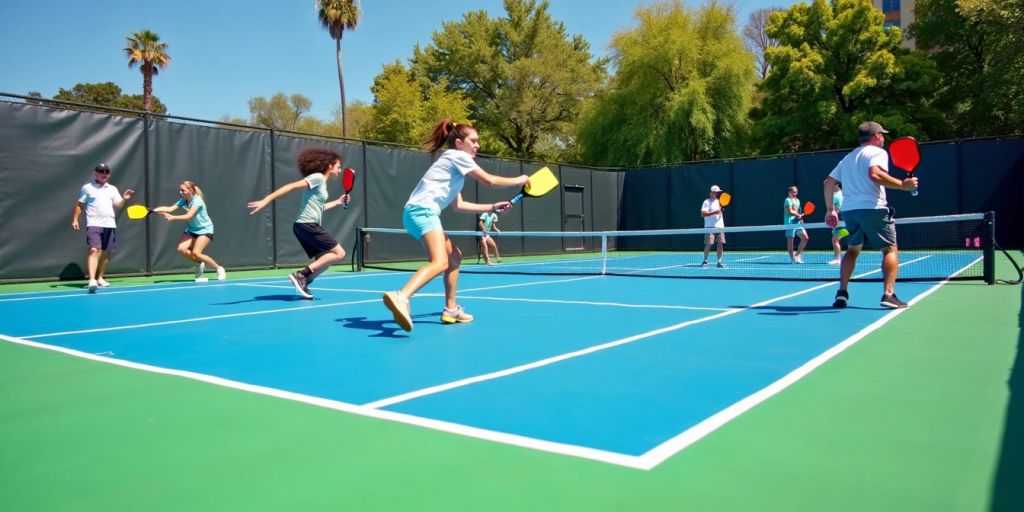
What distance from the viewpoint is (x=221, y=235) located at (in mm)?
14438

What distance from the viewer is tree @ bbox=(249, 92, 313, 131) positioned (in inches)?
2188

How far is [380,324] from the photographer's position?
596cm

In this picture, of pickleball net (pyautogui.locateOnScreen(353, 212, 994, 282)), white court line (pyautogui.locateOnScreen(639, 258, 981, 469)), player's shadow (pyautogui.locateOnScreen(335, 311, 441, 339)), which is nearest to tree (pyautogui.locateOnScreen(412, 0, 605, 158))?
pickleball net (pyautogui.locateOnScreen(353, 212, 994, 282))

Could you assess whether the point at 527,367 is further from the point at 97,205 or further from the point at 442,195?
the point at 97,205

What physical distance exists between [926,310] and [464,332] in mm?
4304

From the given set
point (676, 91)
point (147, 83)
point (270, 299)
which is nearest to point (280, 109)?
point (147, 83)

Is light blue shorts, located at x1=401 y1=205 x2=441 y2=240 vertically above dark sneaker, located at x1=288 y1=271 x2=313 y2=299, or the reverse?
light blue shorts, located at x1=401 y1=205 x2=441 y2=240

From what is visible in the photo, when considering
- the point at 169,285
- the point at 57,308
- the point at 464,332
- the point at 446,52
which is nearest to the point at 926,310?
the point at 464,332

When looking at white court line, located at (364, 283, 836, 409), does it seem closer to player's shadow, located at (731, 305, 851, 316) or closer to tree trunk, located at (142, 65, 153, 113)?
player's shadow, located at (731, 305, 851, 316)

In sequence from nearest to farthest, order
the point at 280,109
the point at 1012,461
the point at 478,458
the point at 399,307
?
the point at 1012,461, the point at 478,458, the point at 399,307, the point at 280,109

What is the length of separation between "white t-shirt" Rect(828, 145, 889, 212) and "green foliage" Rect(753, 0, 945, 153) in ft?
80.8

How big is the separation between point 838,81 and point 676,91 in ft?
23.9

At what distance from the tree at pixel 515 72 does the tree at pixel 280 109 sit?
14938 mm

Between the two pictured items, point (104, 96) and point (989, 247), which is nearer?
point (989, 247)
